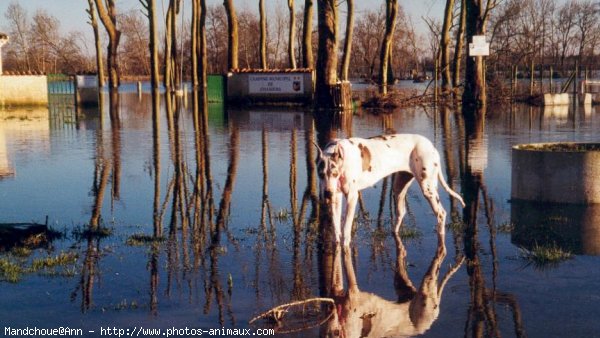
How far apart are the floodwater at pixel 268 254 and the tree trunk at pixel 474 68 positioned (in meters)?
19.8

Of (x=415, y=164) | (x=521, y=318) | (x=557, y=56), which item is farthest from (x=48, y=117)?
(x=557, y=56)

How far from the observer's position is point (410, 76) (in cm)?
10794

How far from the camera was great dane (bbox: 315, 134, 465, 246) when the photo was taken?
8.67 m

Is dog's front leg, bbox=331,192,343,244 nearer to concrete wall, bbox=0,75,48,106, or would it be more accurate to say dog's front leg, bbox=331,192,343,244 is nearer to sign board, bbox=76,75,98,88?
concrete wall, bbox=0,75,48,106

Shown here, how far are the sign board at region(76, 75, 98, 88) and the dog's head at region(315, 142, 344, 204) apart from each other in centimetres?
4182

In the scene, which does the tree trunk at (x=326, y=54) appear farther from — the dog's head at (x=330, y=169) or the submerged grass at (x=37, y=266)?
the submerged grass at (x=37, y=266)

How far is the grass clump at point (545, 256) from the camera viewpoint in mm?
8338

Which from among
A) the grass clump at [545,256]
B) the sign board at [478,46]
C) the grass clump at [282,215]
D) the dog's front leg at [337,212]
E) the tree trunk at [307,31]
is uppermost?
the tree trunk at [307,31]

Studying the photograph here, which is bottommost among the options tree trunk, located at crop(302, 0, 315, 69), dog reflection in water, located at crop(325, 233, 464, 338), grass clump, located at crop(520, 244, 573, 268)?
dog reflection in water, located at crop(325, 233, 464, 338)

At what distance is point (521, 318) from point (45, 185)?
996cm

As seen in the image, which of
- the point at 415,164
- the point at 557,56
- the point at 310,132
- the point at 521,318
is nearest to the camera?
the point at 521,318

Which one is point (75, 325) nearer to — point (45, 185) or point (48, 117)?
point (45, 185)

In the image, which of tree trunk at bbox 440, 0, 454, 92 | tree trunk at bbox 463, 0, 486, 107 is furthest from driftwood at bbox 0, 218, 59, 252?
tree trunk at bbox 440, 0, 454, 92

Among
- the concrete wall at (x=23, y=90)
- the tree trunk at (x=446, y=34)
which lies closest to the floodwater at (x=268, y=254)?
the concrete wall at (x=23, y=90)
